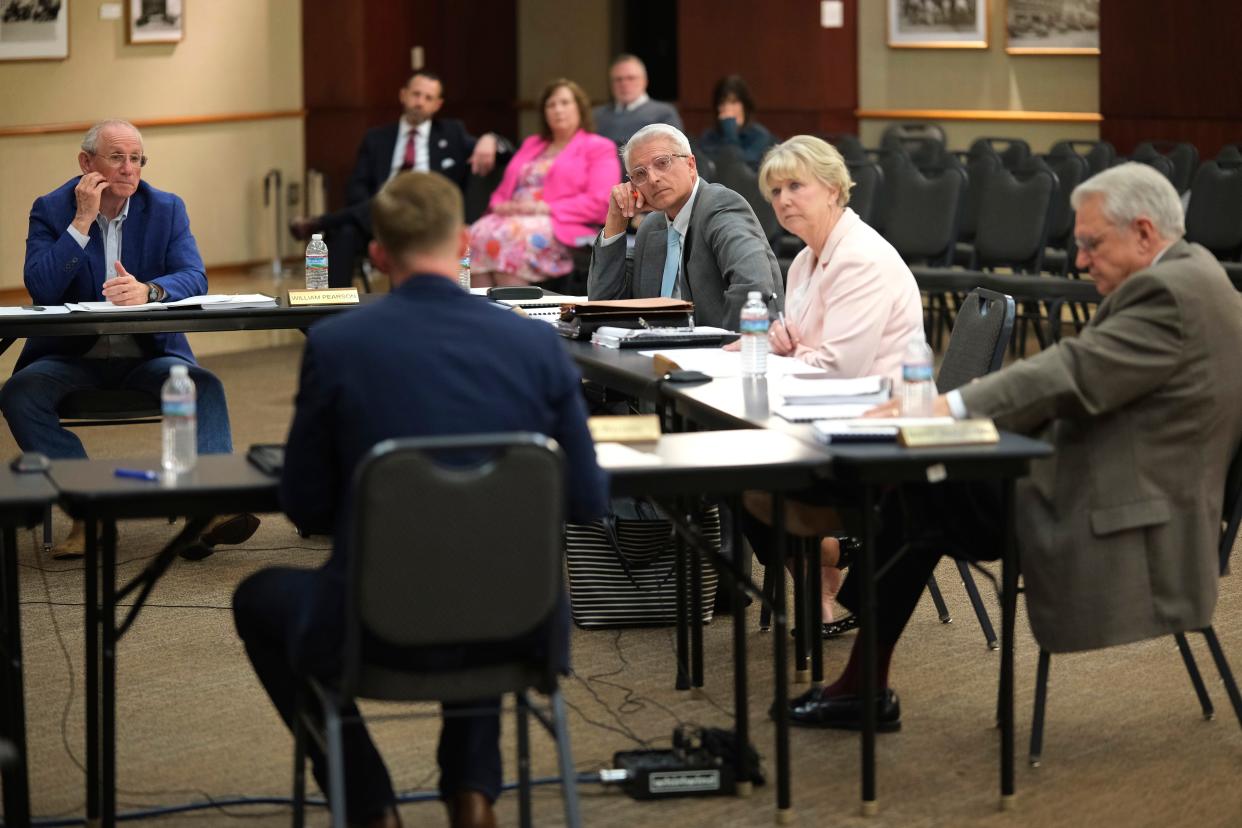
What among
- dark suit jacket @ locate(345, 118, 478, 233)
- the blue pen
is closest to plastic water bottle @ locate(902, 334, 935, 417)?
the blue pen

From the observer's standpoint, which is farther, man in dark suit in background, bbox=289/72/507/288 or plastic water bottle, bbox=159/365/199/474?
man in dark suit in background, bbox=289/72/507/288

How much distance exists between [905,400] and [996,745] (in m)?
0.72

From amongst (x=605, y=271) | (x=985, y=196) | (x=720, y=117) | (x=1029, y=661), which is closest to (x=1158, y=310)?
(x=1029, y=661)

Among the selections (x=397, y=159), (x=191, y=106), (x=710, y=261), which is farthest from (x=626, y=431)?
(x=191, y=106)

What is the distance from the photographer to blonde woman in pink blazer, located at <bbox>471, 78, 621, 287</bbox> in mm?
8523

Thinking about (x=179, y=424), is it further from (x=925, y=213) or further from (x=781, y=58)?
(x=781, y=58)

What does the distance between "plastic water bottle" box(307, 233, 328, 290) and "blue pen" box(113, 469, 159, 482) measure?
2.77m

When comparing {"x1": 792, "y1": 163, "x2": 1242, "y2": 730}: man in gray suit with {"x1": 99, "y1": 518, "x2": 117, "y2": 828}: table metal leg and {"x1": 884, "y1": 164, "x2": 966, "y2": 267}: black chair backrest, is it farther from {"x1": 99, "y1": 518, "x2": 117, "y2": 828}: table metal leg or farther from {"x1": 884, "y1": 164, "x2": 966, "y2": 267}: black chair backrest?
{"x1": 884, "y1": 164, "x2": 966, "y2": 267}: black chair backrest

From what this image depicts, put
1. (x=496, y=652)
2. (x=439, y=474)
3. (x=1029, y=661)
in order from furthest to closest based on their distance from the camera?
(x=1029, y=661) < (x=496, y=652) < (x=439, y=474)

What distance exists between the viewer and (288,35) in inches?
491

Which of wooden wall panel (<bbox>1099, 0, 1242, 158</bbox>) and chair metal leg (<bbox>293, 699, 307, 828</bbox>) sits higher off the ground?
wooden wall panel (<bbox>1099, 0, 1242, 158</bbox>)

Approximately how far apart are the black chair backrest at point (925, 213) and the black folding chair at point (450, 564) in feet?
19.2

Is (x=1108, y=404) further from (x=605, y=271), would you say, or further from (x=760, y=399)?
(x=605, y=271)

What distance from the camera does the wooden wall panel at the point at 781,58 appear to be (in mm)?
12680
